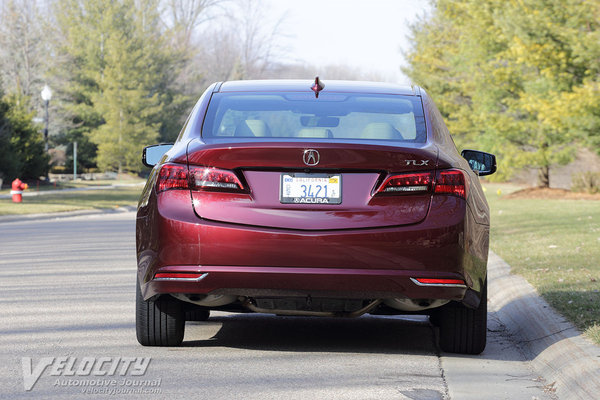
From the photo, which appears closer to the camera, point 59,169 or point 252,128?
point 252,128

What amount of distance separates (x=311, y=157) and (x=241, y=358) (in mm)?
1393

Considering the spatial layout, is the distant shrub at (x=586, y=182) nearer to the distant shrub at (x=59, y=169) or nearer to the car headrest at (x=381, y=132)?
the car headrest at (x=381, y=132)

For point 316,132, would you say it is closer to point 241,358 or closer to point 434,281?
point 434,281

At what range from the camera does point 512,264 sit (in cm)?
1128

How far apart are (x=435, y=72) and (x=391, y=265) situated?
37.6 metres

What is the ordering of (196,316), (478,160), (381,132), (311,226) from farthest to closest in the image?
(196,316) < (478,160) < (381,132) < (311,226)

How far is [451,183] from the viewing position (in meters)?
5.83

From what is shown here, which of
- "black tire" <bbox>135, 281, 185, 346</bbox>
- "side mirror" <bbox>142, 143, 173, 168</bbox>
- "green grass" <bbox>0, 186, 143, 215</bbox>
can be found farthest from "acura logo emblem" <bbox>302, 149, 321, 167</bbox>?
"green grass" <bbox>0, 186, 143, 215</bbox>

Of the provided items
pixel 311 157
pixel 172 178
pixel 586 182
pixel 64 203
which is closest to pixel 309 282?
pixel 311 157

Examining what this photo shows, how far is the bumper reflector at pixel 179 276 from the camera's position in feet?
18.9

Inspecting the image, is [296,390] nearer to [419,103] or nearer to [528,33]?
[419,103]

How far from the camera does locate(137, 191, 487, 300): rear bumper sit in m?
5.62

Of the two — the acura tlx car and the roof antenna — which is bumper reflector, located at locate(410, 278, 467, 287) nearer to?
the acura tlx car

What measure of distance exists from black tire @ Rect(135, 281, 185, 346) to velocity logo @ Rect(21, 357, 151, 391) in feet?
1.11
